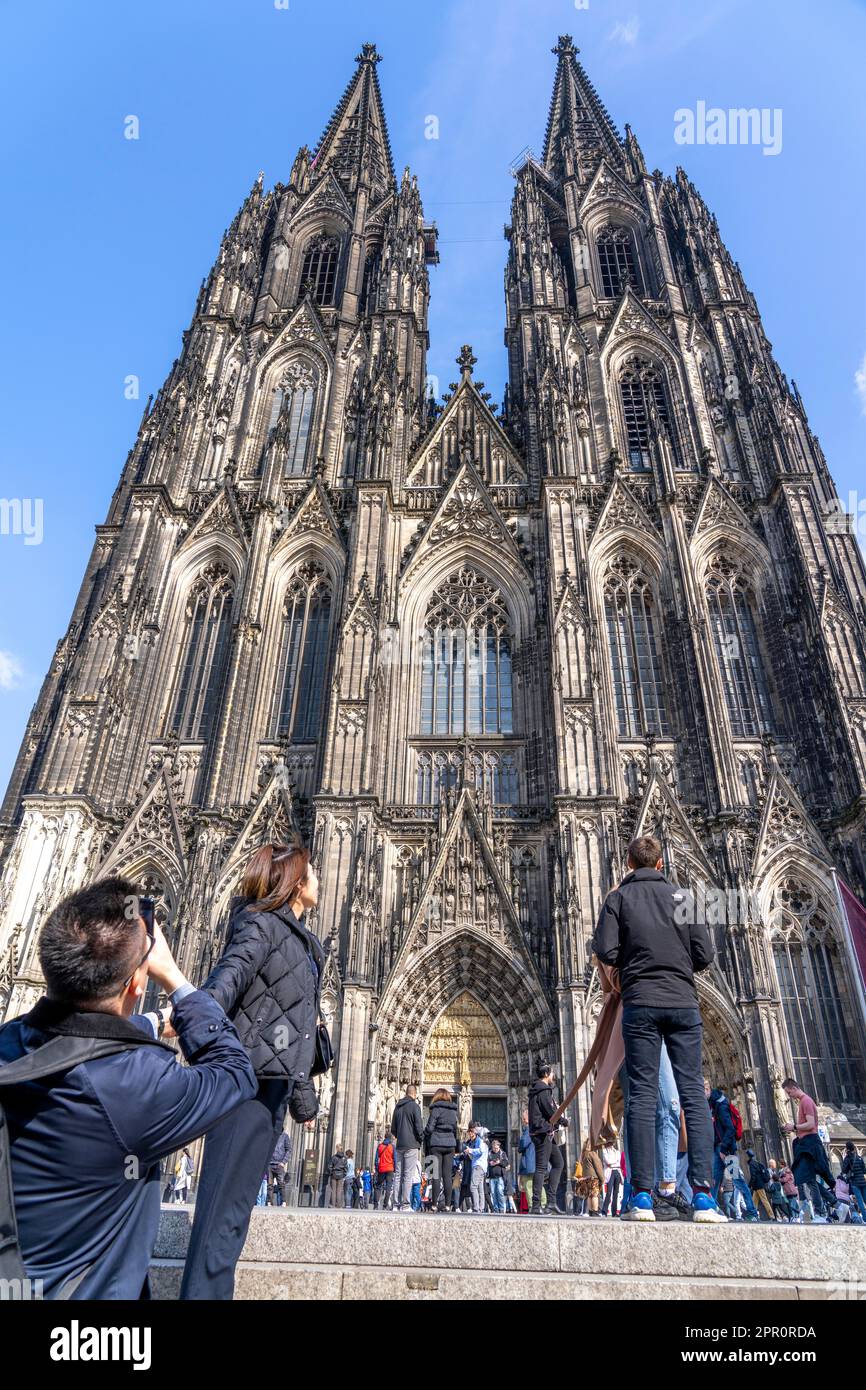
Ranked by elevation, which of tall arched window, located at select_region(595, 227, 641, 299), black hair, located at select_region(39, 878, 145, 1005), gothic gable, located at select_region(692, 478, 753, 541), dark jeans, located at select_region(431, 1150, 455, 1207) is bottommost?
black hair, located at select_region(39, 878, 145, 1005)

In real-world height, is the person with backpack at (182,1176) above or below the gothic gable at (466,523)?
below

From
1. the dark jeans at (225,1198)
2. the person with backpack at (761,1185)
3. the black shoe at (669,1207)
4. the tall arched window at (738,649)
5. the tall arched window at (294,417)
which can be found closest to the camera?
the dark jeans at (225,1198)

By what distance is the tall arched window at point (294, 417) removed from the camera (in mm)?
26469

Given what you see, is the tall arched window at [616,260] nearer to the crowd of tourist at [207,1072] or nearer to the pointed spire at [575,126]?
the pointed spire at [575,126]

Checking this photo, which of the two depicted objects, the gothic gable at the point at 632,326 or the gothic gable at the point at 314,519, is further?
the gothic gable at the point at 632,326

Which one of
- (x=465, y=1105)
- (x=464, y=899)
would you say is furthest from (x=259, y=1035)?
(x=465, y=1105)

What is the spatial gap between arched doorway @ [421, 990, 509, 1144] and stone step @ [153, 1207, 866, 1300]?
1449 centimetres

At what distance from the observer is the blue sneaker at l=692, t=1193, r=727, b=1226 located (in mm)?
Answer: 4312

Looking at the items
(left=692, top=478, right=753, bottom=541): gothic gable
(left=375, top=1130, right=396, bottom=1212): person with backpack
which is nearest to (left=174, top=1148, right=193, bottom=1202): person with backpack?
(left=375, top=1130, right=396, bottom=1212): person with backpack

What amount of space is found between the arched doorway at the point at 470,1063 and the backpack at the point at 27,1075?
1682 centimetres

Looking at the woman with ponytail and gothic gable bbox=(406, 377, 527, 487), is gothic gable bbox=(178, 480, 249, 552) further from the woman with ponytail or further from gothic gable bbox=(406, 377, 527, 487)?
the woman with ponytail

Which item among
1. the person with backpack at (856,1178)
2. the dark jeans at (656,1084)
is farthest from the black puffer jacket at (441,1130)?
the dark jeans at (656,1084)

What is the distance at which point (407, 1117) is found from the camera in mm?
10766
